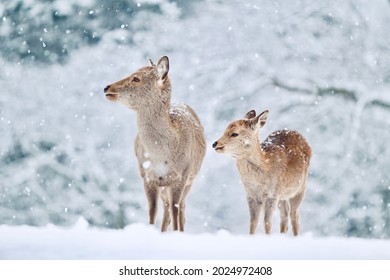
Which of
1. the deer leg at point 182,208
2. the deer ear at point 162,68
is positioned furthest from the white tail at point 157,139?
the deer leg at point 182,208

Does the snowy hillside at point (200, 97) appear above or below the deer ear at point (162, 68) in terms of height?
above

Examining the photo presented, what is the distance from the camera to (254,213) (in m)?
7.04

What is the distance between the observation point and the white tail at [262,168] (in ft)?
22.9

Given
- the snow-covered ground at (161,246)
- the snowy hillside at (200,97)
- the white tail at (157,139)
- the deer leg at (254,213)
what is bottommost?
the snow-covered ground at (161,246)

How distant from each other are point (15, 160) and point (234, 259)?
9.03 m

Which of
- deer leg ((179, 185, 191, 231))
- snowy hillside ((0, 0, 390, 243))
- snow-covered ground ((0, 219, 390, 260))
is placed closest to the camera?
snow-covered ground ((0, 219, 390, 260))

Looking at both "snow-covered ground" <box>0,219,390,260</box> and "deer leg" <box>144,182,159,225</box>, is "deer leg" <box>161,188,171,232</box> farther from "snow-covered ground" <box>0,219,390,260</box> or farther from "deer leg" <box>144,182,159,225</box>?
"snow-covered ground" <box>0,219,390,260</box>

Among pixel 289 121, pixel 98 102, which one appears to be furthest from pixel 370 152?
pixel 98 102

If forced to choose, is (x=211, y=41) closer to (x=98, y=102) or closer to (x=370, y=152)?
(x=98, y=102)

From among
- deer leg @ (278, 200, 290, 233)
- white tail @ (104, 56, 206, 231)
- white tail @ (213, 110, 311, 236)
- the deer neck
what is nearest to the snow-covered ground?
white tail @ (104, 56, 206, 231)

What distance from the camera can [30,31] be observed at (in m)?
13.6

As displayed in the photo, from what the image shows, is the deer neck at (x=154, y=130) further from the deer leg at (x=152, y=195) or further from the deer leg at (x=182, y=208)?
the deer leg at (x=182, y=208)

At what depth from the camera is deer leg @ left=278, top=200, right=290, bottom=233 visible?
7809 millimetres

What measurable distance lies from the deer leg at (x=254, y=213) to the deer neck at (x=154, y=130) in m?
0.87
